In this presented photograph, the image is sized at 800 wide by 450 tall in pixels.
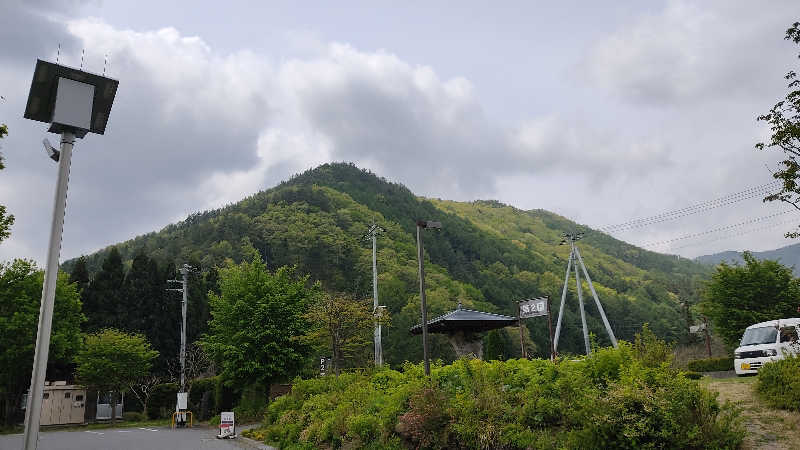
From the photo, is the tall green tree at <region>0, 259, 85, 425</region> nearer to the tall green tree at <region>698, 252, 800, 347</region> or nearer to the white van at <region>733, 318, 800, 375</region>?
the white van at <region>733, 318, 800, 375</region>

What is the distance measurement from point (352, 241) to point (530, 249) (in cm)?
4157

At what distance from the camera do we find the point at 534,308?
2053cm

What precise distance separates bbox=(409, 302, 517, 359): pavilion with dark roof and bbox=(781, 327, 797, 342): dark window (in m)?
8.39

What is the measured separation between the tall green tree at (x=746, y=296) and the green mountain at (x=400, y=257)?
26368mm

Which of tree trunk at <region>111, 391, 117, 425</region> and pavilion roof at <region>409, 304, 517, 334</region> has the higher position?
pavilion roof at <region>409, 304, 517, 334</region>

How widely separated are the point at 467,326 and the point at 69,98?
1391 cm

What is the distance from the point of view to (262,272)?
29.2 metres

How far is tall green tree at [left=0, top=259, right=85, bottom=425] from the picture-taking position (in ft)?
108

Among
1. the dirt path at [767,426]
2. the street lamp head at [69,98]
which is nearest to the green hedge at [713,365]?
the dirt path at [767,426]

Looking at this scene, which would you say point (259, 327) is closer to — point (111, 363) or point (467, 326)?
point (467, 326)

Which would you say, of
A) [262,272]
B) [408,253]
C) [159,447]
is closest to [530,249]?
[408,253]

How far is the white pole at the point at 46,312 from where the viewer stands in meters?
5.78

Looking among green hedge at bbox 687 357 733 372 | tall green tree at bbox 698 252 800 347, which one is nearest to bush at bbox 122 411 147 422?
green hedge at bbox 687 357 733 372

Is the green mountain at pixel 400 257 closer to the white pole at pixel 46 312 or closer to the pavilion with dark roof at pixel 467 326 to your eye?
the pavilion with dark roof at pixel 467 326
